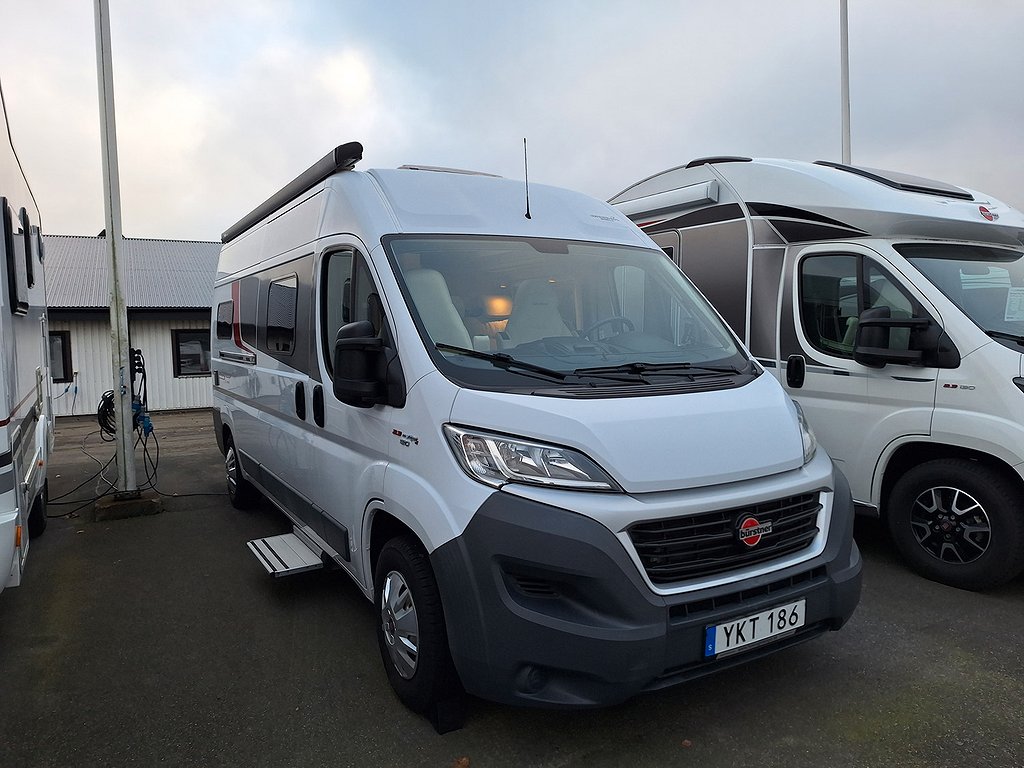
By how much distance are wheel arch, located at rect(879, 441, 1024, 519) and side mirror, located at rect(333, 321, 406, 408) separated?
3399 mm

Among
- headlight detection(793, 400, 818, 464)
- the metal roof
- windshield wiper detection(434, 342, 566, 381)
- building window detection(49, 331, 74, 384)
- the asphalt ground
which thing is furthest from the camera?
the metal roof

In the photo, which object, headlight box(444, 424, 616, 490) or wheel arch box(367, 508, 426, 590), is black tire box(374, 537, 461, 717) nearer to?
wheel arch box(367, 508, 426, 590)

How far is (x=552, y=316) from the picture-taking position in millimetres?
3328

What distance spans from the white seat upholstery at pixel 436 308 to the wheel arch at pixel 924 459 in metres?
3.18

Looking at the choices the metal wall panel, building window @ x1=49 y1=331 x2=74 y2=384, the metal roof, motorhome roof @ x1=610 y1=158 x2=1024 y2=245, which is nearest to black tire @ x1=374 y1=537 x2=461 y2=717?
motorhome roof @ x1=610 y1=158 x2=1024 y2=245

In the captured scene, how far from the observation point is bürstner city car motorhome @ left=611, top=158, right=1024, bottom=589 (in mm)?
4117

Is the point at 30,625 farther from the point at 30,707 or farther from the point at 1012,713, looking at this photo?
the point at 1012,713

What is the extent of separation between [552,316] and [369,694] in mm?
1984

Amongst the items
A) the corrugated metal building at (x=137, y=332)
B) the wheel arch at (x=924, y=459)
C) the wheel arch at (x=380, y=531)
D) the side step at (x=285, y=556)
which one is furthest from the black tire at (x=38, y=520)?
the corrugated metal building at (x=137, y=332)

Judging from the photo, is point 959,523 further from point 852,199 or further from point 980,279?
point 852,199

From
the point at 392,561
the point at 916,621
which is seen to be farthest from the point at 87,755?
the point at 916,621

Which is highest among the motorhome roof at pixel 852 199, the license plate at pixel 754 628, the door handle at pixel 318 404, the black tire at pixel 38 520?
the motorhome roof at pixel 852 199

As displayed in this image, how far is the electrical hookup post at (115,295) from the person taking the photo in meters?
6.56

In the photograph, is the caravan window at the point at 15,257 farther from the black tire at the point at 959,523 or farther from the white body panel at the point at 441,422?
the black tire at the point at 959,523
